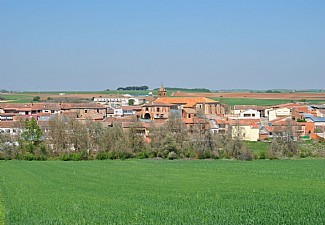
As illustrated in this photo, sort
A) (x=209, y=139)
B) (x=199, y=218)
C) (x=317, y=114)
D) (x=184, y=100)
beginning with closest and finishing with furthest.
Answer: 1. (x=199, y=218)
2. (x=209, y=139)
3. (x=317, y=114)
4. (x=184, y=100)

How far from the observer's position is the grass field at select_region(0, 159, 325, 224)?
21.2 meters

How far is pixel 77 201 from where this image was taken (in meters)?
26.7

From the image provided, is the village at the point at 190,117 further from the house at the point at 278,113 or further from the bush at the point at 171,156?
the bush at the point at 171,156

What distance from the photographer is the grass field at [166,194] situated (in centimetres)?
2117

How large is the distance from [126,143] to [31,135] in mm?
11897

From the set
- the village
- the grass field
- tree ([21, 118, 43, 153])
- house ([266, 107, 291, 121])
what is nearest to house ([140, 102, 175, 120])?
the village

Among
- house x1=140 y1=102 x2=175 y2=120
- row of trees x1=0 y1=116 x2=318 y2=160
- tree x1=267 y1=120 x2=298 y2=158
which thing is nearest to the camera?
tree x1=267 y1=120 x2=298 y2=158

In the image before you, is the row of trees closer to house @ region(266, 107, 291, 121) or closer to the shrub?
the shrub

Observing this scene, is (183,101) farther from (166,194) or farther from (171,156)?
(166,194)

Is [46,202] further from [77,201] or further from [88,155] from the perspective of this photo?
[88,155]

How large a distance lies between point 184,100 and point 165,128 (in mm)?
56390

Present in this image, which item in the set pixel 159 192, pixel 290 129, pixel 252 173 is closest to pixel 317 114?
pixel 290 129

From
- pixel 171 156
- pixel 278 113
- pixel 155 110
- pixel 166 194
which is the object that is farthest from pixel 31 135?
pixel 278 113

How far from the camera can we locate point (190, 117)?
9888 centimetres
